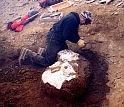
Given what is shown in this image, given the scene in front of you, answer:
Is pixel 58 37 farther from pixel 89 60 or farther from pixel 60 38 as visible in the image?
pixel 89 60

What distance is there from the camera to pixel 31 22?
8227 millimetres

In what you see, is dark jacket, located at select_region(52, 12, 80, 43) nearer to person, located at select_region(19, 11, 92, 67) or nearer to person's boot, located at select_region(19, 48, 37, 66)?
person, located at select_region(19, 11, 92, 67)

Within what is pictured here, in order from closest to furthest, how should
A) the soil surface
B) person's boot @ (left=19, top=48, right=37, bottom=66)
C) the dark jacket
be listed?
1. the soil surface
2. the dark jacket
3. person's boot @ (left=19, top=48, right=37, bottom=66)

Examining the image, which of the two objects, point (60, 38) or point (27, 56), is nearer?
point (60, 38)

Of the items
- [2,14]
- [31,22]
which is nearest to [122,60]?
[31,22]

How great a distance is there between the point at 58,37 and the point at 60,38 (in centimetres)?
6

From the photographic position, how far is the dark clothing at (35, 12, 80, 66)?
207 inches

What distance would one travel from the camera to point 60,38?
18.4ft

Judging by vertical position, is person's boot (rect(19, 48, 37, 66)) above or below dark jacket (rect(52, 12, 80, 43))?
below

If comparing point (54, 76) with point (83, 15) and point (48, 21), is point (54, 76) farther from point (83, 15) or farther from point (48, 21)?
point (48, 21)

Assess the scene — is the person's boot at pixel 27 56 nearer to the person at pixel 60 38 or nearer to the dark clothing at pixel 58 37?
the person at pixel 60 38

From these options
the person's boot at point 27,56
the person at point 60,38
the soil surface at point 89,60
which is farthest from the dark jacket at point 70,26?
the person's boot at point 27,56

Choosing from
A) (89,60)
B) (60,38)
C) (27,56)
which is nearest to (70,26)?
(60,38)

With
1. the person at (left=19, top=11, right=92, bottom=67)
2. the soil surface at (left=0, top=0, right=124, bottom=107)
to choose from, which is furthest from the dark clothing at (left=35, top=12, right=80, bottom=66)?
the soil surface at (left=0, top=0, right=124, bottom=107)
